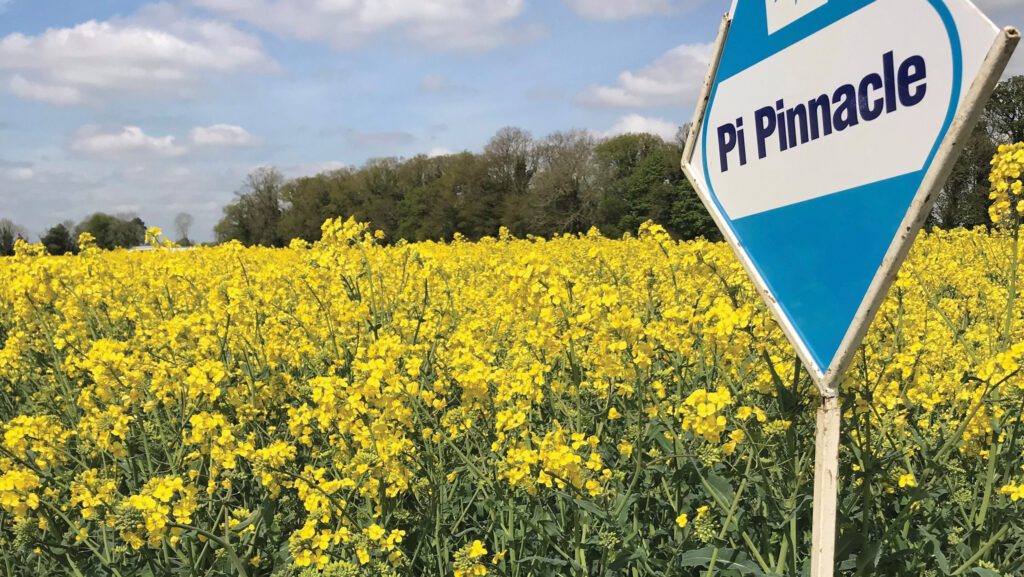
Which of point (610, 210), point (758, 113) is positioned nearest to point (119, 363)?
point (758, 113)

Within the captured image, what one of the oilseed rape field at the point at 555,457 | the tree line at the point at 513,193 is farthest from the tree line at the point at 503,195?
the oilseed rape field at the point at 555,457

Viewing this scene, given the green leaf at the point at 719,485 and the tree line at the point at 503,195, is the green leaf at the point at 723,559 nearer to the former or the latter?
the green leaf at the point at 719,485

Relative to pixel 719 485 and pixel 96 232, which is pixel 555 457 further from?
pixel 96 232

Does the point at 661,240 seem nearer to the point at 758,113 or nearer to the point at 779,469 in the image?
the point at 779,469

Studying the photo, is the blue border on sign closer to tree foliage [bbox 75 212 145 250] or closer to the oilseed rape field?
the oilseed rape field

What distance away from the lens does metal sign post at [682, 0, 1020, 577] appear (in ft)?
3.37

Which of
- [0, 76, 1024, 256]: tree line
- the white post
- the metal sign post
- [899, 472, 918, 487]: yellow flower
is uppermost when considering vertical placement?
[0, 76, 1024, 256]: tree line

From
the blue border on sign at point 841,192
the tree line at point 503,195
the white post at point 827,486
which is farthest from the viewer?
the tree line at point 503,195

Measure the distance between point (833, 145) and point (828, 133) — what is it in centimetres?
3

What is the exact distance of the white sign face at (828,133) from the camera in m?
1.05

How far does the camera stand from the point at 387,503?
8.46 feet

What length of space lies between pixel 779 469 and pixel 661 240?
3.86ft

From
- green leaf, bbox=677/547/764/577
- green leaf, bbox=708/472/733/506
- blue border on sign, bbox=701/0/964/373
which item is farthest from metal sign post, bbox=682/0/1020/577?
green leaf, bbox=708/472/733/506

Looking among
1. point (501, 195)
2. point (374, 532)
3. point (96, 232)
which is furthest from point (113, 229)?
point (374, 532)
